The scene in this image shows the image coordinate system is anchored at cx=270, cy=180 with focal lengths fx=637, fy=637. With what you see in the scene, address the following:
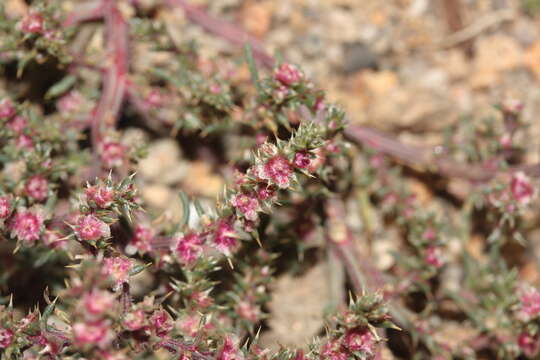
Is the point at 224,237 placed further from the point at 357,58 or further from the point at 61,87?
the point at 357,58

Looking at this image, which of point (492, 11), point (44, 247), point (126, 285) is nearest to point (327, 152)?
point (126, 285)

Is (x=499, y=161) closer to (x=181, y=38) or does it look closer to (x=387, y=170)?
(x=387, y=170)

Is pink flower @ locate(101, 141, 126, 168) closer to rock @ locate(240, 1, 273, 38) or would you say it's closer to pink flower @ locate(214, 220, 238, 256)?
pink flower @ locate(214, 220, 238, 256)

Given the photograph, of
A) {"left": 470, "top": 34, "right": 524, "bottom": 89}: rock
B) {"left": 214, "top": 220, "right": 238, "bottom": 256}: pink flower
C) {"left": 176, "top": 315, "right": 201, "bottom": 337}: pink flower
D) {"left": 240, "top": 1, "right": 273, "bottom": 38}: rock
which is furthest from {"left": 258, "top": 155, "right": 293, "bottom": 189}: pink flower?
{"left": 470, "top": 34, "right": 524, "bottom": 89}: rock

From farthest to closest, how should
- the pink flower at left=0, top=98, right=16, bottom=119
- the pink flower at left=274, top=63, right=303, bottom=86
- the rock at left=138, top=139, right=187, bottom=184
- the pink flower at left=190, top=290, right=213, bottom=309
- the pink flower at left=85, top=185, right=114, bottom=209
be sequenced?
the rock at left=138, top=139, right=187, bottom=184 < the pink flower at left=0, top=98, right=16, bottom=119 < the pink flower at left=274, top=63, right=303, bottom=86 < the pink flower at left=190, top=290, right=213, bottom=309 < the pink flower at left=85, top=185, right=114, bottom=209

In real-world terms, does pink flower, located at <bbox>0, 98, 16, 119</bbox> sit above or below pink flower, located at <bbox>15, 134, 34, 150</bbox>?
above

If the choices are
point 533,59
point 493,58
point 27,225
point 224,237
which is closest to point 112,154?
point 27,225
